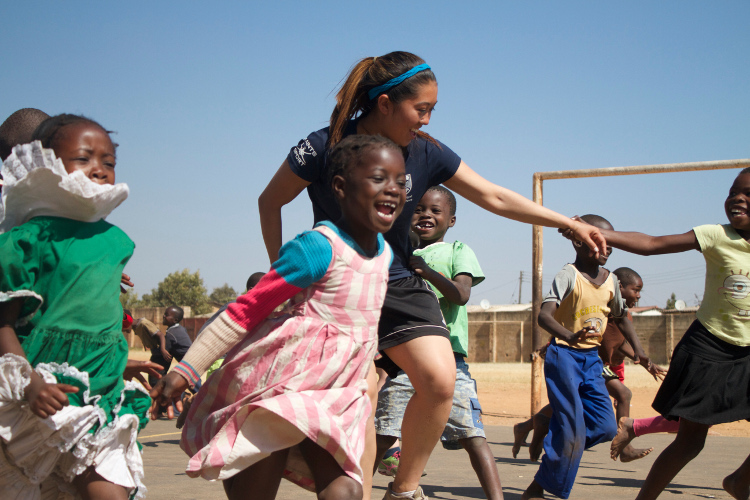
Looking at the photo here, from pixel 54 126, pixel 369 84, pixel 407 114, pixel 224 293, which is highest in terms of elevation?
pixel 369 84

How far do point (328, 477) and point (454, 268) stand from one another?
2412 millimetres

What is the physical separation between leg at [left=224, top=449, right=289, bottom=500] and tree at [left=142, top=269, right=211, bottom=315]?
74659mm

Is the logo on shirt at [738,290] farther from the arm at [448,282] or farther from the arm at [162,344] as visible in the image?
the arm at [162,344]

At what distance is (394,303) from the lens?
3389mm

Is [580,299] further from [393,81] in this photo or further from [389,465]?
[393,81]

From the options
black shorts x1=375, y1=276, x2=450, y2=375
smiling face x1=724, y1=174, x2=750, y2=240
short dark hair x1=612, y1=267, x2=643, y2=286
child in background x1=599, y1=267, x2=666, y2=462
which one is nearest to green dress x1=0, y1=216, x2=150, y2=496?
black shorts x1=375, y1=276, x2=450, y2=375

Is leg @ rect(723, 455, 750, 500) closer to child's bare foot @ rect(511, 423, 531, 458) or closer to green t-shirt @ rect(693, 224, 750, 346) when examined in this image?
green t-shirt @ rect(693, 224, 750, 346)

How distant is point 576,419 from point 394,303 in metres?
1.97

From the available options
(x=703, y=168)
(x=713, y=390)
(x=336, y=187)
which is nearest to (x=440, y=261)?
(x=713, y=390)

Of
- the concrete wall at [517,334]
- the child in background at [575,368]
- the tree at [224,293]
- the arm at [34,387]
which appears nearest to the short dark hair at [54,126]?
the arm at [34,387]

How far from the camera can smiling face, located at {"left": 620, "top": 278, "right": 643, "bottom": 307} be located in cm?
814

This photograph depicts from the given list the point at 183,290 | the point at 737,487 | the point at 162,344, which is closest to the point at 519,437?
the point at 737,487

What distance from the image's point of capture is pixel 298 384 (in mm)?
2469

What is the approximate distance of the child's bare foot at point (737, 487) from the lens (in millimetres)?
4157
